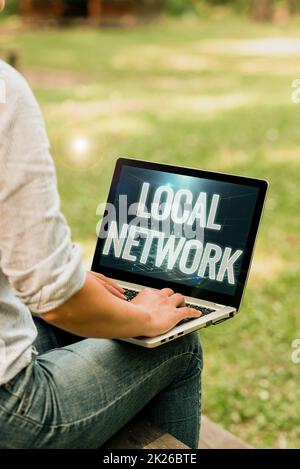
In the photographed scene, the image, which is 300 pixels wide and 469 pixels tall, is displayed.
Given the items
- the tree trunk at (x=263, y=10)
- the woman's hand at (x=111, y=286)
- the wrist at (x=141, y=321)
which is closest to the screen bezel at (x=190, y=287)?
the woman's hand at (x=111, y=286)

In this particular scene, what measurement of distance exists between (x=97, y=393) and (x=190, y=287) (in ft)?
1.72

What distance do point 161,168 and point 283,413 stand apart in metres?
1.61

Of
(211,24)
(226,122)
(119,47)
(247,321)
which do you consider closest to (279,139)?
(226,122)

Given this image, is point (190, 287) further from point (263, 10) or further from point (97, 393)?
point (263, 10)

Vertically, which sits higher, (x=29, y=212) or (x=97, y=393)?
(x=29, y=212)

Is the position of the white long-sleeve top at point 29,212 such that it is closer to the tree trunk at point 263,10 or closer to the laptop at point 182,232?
the laptop at point 182,232

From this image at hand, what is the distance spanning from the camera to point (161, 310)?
170 cm

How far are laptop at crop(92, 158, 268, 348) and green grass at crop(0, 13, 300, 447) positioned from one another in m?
1.32

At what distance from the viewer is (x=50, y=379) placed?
1.54m

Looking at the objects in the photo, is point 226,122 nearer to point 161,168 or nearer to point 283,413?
point 283,413

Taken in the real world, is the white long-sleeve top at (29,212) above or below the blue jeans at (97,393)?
above

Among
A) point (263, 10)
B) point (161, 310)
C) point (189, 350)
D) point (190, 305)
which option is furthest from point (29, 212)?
point (263, 10)

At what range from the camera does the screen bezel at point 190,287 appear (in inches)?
76.4

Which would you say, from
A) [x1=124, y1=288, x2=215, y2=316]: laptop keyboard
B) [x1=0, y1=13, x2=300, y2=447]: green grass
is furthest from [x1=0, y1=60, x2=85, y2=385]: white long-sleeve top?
[x1=0, y1=13, x2=300, y2=447]: green grass
